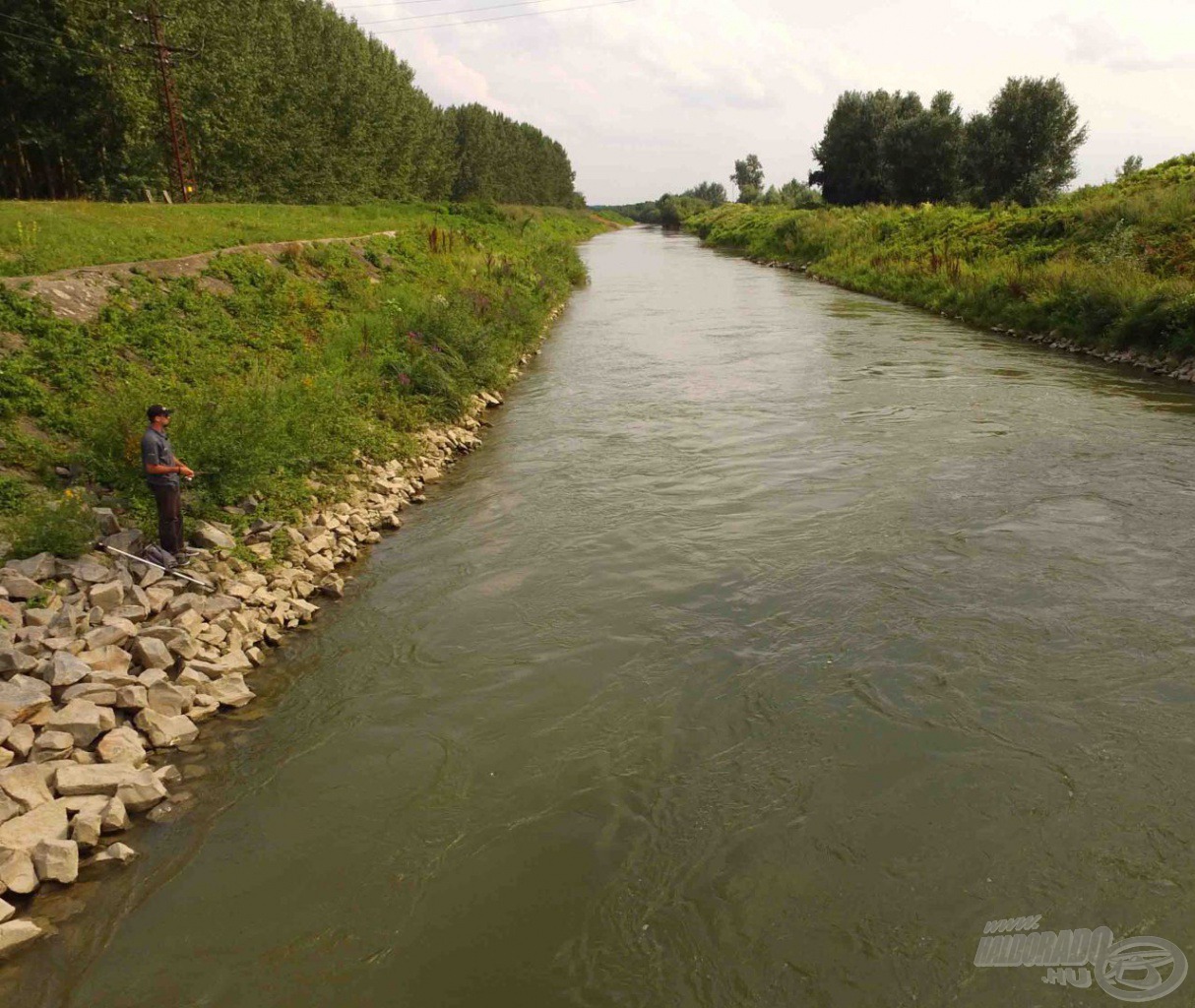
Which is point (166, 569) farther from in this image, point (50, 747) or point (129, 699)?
point (50, 747)

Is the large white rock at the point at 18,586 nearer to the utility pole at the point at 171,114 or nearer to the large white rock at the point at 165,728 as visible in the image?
the large white rock at the point at 165,728

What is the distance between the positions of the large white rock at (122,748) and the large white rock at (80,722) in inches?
4.5

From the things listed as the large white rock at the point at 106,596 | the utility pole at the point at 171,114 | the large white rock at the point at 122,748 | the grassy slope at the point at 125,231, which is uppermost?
the utility pole at the point at 171,114

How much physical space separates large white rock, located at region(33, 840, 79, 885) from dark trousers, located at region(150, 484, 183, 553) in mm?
4461

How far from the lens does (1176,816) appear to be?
6.12 m

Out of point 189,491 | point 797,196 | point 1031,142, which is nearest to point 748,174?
point 797,196

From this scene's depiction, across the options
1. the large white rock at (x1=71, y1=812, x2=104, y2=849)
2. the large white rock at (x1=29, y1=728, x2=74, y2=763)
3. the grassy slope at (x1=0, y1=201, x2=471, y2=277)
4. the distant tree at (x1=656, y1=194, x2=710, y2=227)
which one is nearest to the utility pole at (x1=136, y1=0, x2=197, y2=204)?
the grassy slope at (x1=0, y1=201, x2=471, y2=277)

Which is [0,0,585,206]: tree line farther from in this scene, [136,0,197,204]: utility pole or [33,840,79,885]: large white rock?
[33,840,79,885]: large white rock

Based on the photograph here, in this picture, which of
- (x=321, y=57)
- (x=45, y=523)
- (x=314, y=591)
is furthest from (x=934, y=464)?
(x=321, y=57)

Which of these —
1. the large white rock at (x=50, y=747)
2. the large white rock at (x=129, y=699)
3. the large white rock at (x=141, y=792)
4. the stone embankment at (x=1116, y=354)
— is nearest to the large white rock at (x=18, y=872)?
the large white rock at (x=141, y=792)

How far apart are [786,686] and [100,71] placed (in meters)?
36.3

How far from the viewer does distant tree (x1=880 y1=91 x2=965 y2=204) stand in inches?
2416

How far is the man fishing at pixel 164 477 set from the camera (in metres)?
9.37

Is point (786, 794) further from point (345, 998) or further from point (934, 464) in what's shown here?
point (934, 464)
